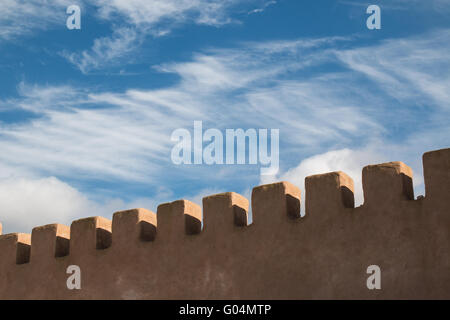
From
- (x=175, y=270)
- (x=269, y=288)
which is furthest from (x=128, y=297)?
(x=269, y=288)

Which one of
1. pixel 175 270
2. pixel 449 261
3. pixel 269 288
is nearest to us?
pixel 449 261

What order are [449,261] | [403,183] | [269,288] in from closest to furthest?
[449,261] → [403,183] → [269,288]

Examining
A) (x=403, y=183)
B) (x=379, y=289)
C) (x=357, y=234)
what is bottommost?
(x=379, y=289)

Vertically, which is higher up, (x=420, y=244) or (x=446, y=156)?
(x=446, y=156)

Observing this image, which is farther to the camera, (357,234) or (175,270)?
(175,270)

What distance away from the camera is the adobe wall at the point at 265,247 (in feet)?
27.4

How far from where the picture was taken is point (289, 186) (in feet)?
31.2

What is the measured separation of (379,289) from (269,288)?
1.52 meters

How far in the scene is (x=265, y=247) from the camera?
372 inches

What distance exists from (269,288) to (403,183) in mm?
2191

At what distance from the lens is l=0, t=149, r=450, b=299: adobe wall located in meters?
8.35

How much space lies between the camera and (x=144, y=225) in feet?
35.1

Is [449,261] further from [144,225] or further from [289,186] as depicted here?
[144,225]
